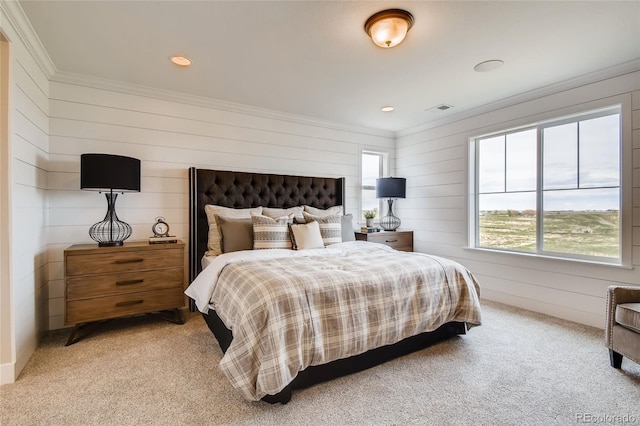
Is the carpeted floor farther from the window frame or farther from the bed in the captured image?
the window frame

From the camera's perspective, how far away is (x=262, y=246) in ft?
9.88

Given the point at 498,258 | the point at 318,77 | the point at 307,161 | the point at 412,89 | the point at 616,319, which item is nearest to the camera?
the point at 616,319

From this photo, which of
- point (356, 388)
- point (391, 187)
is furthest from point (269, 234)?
point (391, 187)

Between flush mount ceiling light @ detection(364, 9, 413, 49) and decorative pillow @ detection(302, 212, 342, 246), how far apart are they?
1.91 meters

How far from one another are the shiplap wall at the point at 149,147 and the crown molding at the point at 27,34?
0.28 metres

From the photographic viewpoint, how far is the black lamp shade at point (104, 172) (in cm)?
261

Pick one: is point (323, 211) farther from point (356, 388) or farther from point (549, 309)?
point (549, 309)

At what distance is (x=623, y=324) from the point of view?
6.73 ft

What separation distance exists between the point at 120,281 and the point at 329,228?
2095 mm

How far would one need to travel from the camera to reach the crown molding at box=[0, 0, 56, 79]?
1.89 m

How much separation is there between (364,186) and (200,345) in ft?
10.7

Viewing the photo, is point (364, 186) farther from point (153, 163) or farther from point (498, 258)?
point (153, 163)

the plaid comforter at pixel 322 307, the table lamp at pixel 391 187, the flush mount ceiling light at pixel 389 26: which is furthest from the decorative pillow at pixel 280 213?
the flush mount ceiling light at pixel 389 26

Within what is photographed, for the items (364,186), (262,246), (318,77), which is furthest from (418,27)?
(364,186)
